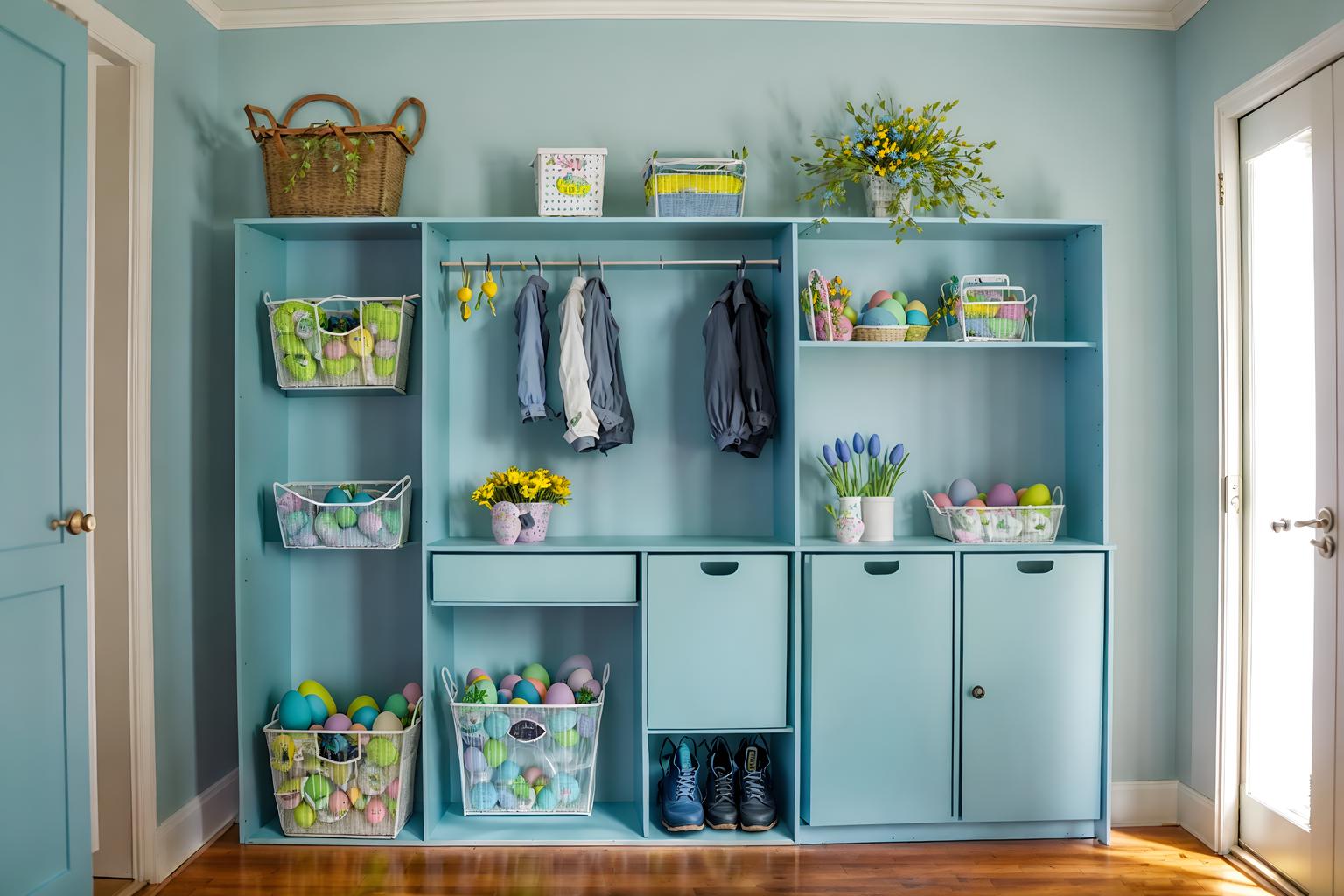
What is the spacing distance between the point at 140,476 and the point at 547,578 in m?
1.14

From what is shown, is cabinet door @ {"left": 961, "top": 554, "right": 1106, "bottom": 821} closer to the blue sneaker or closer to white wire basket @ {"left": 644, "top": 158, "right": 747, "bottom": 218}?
the blue sneaker

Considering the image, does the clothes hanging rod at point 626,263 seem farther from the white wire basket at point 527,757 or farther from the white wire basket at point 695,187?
the white wire basket at point 527,757

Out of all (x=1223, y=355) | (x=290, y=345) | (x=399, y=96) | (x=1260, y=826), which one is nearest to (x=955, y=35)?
(x=1223, y=355)

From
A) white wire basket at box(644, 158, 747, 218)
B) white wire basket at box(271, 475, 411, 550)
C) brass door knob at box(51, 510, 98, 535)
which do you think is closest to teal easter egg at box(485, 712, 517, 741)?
white wire basket at box(271, 475, 411, 550)

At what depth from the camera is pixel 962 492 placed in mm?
2869

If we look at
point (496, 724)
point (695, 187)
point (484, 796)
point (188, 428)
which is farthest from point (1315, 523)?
point (188, 428)

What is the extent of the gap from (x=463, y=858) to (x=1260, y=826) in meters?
2.28

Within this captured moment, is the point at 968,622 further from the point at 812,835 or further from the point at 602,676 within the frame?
the point at 602,676

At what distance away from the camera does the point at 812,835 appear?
2.79 meters

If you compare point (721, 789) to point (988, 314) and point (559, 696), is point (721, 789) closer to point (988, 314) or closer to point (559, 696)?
point (559, 696)

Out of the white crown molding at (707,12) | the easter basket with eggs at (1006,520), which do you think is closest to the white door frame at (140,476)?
the white crown molding at (707,12)

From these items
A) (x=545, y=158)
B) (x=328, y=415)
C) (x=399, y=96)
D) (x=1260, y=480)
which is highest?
(x=399, y=96)

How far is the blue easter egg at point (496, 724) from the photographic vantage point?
2760 millimetres

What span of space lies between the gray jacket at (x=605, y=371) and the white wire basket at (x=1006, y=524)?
1.04 metres
